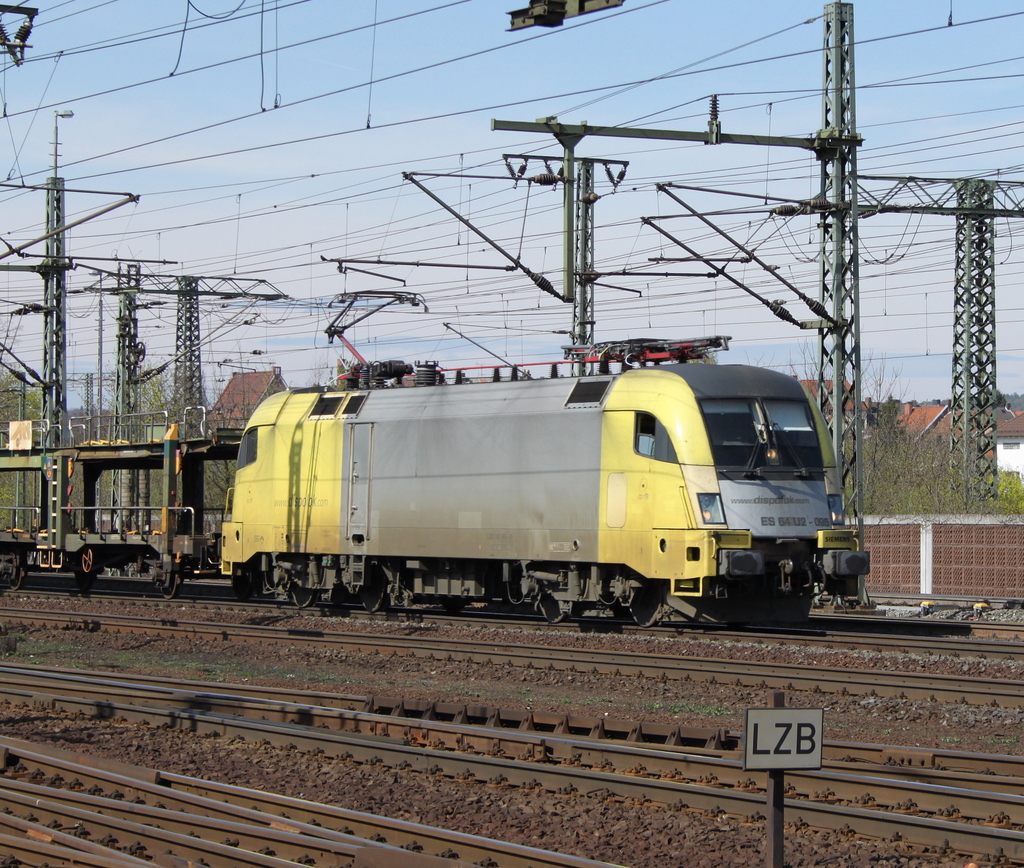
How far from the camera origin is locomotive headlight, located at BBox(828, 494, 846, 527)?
1755 cm

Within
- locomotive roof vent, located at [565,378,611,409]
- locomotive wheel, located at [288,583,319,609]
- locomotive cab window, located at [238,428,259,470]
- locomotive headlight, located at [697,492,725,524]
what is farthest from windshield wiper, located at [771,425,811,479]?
locomotive cab window, located at [238,428,259,470]

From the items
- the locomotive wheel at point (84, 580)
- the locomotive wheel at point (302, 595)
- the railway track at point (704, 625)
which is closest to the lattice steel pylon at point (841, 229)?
the railway track at point (704, 625)

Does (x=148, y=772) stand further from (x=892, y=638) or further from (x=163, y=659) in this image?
(x=892, y=638)

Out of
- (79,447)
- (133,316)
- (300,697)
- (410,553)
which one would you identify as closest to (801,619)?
(410,553)

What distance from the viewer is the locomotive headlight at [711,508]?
16.6 meters

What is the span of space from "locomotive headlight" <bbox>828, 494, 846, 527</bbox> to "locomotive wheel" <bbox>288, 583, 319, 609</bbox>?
375 inches

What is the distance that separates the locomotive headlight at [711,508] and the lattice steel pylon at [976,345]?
21210 mm

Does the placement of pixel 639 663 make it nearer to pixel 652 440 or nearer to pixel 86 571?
pixel 652 440

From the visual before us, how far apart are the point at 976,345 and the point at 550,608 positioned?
21915 mm

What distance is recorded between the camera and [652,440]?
17.3 m

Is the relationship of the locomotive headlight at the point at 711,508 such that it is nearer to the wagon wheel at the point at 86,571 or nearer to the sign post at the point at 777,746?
the sign post at the point at 777,746

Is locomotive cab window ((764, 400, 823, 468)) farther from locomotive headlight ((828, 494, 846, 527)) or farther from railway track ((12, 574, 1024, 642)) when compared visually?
railway track ((12, 574, 1024, 642))

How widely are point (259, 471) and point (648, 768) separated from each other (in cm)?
1508

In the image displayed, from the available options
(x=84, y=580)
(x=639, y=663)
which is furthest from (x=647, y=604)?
(x=84, y=580)
